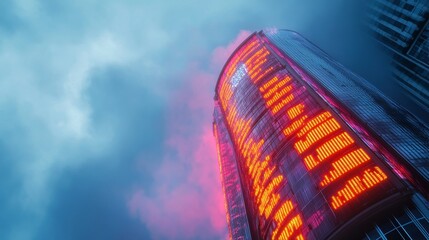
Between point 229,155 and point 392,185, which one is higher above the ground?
point 229,155

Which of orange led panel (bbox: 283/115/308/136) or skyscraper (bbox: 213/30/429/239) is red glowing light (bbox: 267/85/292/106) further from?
orange led panel (bbox: 283/115/308/136)

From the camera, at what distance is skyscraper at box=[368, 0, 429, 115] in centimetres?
7656

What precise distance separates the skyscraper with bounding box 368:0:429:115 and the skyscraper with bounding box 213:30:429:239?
20226 mm

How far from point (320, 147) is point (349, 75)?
35.2 metres

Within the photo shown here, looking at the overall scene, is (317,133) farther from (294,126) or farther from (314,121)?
(294,126)

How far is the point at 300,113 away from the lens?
51.7m

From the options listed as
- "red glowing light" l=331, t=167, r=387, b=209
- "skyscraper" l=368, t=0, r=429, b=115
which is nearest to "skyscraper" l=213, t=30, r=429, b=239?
"red glowing light" l=331, t=167, r=387, b=209

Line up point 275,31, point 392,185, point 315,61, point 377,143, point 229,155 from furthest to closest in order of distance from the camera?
1. point 275,31
2. point 229,155
3. point 315,61
4. point 377,143
5. point 392,185

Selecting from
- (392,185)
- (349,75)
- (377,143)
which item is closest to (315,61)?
(349,75)

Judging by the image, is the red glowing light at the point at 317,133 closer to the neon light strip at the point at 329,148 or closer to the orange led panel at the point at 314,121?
the orange led panel at the point at 314,121

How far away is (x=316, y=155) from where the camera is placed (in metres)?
43.2

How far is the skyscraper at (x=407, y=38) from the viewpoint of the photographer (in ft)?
251

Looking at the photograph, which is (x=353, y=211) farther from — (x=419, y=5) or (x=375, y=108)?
(x=419, y=5)

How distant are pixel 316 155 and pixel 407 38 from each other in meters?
55.1
